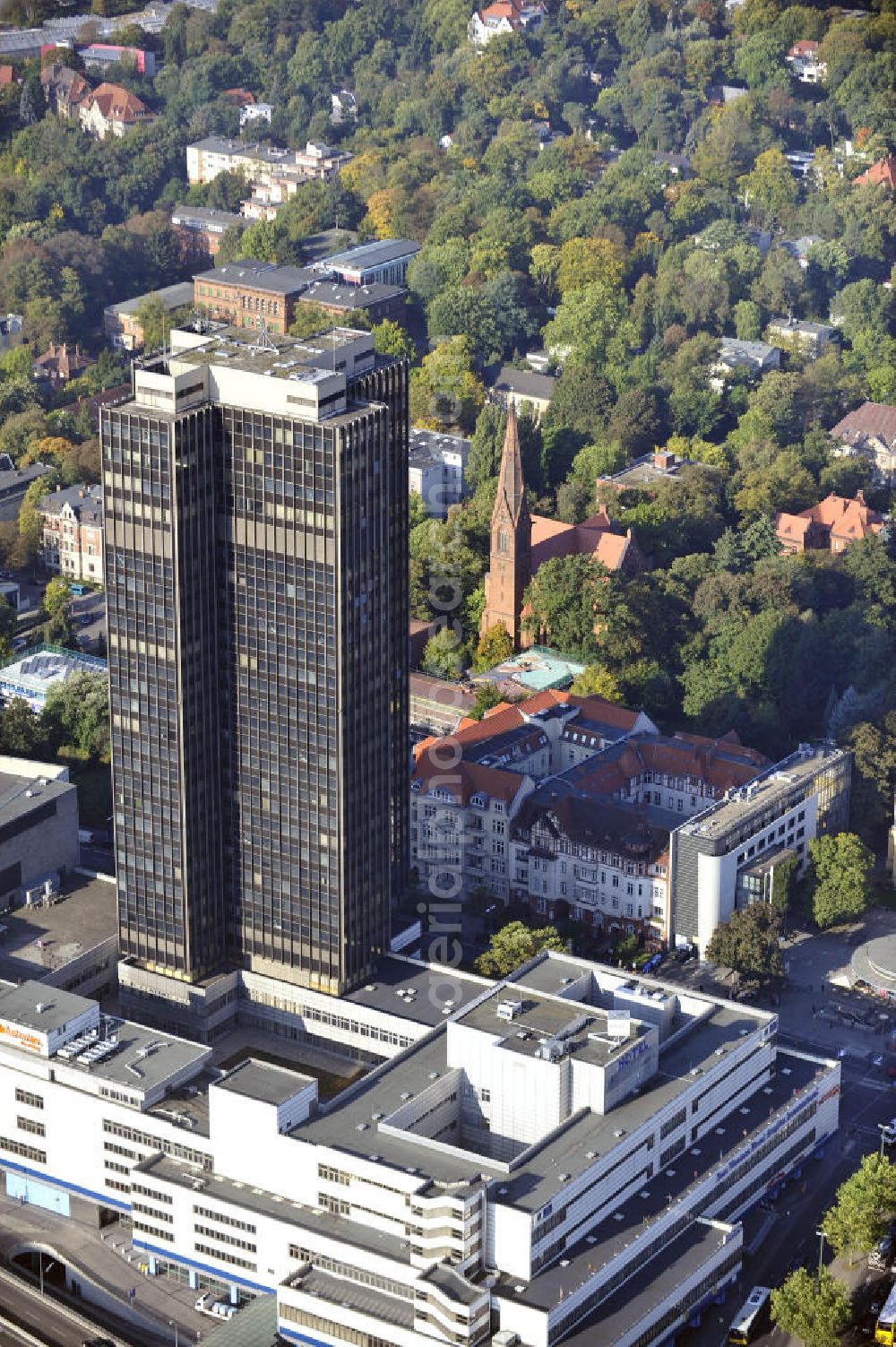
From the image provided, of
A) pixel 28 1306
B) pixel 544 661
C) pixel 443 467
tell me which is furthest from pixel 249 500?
pixel 443 467

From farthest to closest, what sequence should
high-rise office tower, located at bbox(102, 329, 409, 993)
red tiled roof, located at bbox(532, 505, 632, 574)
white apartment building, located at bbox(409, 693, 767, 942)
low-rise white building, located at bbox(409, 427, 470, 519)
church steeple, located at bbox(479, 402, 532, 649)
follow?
low-rise white building, located at bbox(409, 427, 470, 519), red tiled roof, located at bbox(532, 505, 632, 574), church steeple, located at bbox(479, 402, 532, 649), white apartment building, located at bbox(409, 693, 767, 942), high-rise office tower, located at bbox(102, 329, 409, 993)

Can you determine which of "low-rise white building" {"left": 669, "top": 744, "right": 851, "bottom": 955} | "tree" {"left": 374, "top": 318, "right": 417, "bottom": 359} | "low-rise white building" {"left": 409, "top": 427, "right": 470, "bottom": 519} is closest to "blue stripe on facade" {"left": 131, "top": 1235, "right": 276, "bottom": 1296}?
"low-rise white building" {"left": 669, "top": 744, "right": 851, "bottom": 955}

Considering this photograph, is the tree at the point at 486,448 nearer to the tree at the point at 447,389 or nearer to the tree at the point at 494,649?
the tree at the point at 447,389

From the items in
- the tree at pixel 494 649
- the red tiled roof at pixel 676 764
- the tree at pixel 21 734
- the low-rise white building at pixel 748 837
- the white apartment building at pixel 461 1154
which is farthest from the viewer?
the tree at pixel 494 649

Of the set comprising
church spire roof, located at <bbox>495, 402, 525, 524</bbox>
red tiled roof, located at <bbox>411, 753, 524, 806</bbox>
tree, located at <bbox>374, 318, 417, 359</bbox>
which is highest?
church spire roof, located at <bbox>495, 402, 525, 524</bbox>

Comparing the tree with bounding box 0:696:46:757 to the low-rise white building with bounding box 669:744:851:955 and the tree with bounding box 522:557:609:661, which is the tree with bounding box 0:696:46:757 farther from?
the low-rise white building with bounding box 669:744:851:955

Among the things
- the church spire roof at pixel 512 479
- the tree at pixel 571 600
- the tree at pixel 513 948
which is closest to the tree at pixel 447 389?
the church spire roof at pixel 512 479

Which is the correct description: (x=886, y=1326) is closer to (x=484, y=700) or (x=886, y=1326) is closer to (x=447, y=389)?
(x=484, y=700)
